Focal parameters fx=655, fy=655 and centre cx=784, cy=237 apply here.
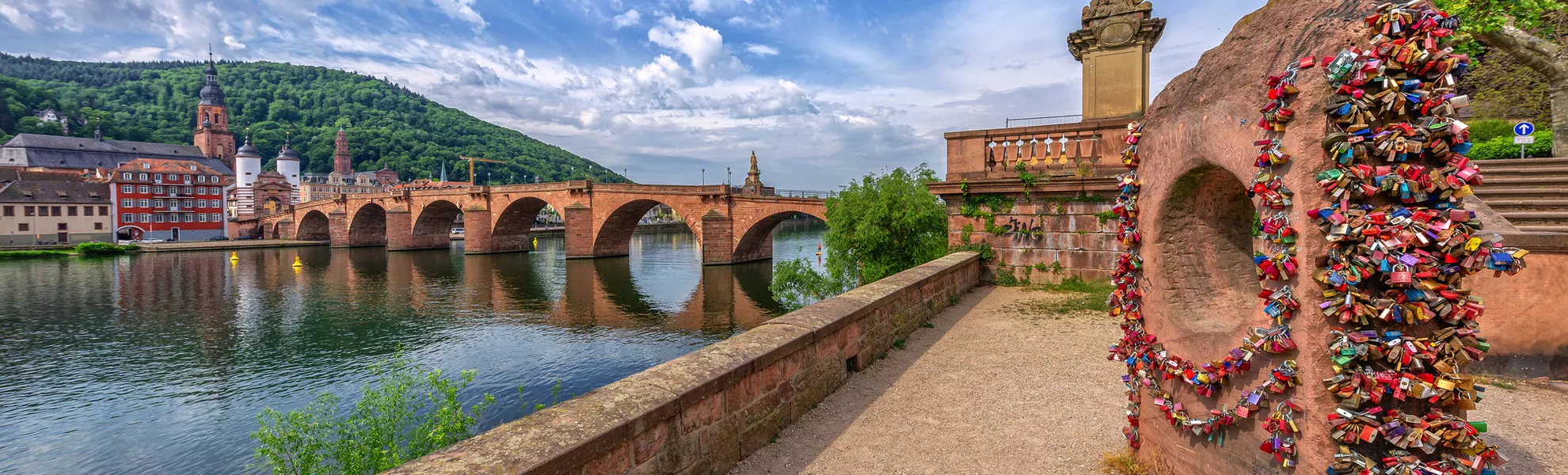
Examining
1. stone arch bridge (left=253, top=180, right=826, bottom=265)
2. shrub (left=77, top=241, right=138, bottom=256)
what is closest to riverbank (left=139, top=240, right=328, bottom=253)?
shrub (left=77, top=241, right=138, bottom=256)

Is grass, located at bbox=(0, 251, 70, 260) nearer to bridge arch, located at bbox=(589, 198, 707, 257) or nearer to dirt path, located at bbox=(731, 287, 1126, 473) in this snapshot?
bridge arch, located at bbox=(589, 198, 707, 257)

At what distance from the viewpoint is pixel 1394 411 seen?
2029 mm

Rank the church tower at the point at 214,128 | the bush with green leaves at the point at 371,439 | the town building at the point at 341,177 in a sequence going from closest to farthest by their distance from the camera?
1. the bush with green leaves at the point at 371,439
2. the church tower at the point at 214,128
3. the town building at the point at 341,177

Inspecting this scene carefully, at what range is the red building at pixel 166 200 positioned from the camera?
54.4 metres

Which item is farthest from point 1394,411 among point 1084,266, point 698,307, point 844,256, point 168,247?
point 168,247

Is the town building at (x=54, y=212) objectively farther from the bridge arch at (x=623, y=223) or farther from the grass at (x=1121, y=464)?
the grass at (x=1121, y=464)

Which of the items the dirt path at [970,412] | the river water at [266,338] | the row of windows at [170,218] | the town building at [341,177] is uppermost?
the town building at [341,177]

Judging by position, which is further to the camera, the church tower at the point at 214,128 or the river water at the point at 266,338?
the church tower at the point at 214,128

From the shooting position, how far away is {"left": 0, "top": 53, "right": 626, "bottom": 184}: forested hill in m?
96.8

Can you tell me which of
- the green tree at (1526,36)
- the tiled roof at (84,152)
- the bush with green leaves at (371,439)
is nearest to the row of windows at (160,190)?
the tiled roof at (84,152)

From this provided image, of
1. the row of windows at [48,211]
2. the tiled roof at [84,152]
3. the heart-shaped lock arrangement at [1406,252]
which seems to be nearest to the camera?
the heart-shaped lock arrangement at [1406,252]

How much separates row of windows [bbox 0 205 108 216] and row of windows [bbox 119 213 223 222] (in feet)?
4.97

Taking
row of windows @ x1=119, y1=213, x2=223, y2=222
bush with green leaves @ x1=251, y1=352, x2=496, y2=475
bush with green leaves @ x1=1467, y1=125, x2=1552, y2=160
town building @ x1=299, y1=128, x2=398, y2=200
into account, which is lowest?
bush with green leaves @ x1=251, y1=352, x2=496, y2=475

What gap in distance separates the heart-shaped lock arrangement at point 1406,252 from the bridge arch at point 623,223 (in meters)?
33.5
